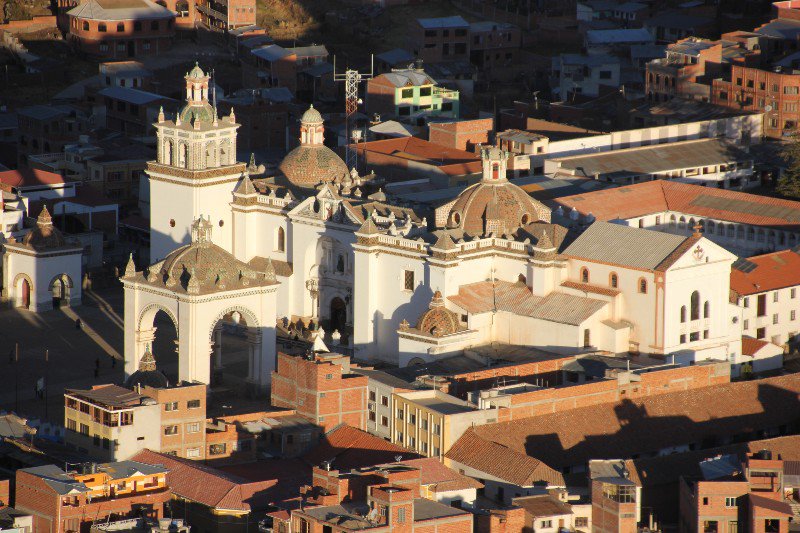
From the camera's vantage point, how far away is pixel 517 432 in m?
95.3

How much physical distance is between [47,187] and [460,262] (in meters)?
32.5

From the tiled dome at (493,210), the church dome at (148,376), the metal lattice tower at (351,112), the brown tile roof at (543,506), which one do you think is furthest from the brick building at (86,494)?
the metal lattice tower at (351,112)

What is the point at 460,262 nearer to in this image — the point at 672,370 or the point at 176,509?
the point at 672,370

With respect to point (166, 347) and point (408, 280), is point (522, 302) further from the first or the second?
point (166, 347)

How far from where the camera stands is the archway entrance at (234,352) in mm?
104688

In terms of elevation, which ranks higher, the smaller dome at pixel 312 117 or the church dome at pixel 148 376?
the smaller dome at pixel 312 117

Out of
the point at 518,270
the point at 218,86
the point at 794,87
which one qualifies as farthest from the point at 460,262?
the point at 218,86

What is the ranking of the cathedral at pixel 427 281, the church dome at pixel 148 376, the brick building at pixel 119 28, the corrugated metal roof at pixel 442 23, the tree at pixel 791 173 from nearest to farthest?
the church dome at pixel 148 376
the cathedral at pixel 427 281
the tree at pixel 791 173
the brick building at pixel 119 28
the corrugated metal roof at pixel 442 23

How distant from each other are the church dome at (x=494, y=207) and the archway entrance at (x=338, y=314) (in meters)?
7.23

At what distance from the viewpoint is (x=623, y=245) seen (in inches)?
4178

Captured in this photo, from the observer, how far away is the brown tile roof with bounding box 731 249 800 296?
359ft

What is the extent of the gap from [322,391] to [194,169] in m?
23.6

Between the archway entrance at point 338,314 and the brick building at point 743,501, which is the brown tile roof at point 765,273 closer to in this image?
the archway entrance at point 338,314

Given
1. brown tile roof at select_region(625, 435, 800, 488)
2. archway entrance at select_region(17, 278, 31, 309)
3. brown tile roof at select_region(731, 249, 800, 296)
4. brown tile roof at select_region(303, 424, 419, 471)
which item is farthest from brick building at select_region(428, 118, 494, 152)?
brown tile roof at select_region(625, 435, 800, 488)
